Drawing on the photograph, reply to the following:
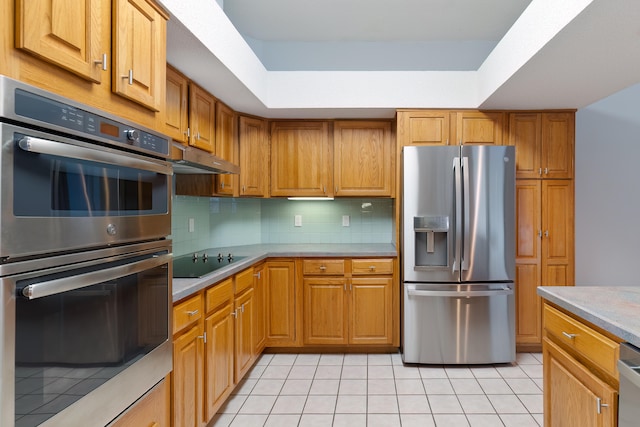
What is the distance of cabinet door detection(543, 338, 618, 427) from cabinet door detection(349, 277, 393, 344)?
64.5 inches

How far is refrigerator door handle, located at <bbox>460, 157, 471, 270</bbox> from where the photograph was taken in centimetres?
295

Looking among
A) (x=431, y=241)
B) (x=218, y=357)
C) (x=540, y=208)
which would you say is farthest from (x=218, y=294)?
(x=540, y=208)

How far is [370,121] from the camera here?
3.52 m

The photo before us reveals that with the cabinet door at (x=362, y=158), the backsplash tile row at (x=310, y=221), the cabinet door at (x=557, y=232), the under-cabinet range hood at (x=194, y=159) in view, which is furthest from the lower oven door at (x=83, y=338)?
the cabinet door at (x=557, y=232)

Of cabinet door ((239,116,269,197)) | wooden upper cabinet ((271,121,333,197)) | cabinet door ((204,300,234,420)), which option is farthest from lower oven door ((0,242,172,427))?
wooden upper cabinet ((271,121,333,197))

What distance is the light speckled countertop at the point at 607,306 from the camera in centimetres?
115

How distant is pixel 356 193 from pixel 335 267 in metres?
0.70

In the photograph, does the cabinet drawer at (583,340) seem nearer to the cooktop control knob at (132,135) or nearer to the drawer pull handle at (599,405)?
the drawer pull handle at (599,405)

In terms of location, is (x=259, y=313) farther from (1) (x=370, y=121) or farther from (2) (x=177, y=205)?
(1) (x=370, y=121)

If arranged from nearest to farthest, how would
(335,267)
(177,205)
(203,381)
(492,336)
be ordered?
(203,381)
(177,205)
(492,336)
(335,267)

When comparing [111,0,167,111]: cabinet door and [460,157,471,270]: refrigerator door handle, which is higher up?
[111,0,167,111]: cabinet door

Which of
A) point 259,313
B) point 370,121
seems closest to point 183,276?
point 259,313

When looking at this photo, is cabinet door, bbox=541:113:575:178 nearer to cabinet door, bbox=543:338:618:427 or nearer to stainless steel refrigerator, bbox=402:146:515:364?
stainless steel refrigerator, bbox=402:146:515:364

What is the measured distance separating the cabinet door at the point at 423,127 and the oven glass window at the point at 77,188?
2.32 meters
